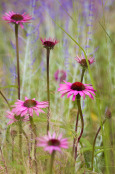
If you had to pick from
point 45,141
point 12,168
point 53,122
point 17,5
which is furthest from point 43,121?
point 17,5

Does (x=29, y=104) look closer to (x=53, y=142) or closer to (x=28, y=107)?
(x=28, y=107)

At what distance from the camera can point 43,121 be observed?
0.58 meters

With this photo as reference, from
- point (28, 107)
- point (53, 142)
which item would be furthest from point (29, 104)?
point (53, 142)

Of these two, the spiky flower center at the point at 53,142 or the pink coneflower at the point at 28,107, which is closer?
the spiky flower center at the point at 53,142

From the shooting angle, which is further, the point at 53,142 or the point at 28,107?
the point at 28,107

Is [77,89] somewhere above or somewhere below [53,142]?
above

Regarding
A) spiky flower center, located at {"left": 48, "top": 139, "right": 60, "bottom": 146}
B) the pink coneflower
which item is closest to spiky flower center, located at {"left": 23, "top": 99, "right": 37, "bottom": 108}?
the pink coneflower

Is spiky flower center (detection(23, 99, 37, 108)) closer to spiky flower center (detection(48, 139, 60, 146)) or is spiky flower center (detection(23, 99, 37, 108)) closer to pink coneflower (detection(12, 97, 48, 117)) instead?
pink coneflower (detection(12, 97, 48, 117))

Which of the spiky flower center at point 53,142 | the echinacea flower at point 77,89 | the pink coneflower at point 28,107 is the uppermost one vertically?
the echinacea flower at point 77,89

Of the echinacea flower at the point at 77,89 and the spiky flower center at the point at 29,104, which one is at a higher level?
Answer: the echinacea flower at the point at 77,89

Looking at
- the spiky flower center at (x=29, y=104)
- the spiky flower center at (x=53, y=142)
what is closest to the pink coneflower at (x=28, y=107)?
the spiky flower center at (x=29, y=104)

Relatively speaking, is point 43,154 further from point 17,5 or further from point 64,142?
point 17,5

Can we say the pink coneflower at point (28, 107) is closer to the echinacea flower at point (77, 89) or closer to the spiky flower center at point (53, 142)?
the echinacea flower at point (77, 89)

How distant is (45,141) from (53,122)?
0.79 ft
